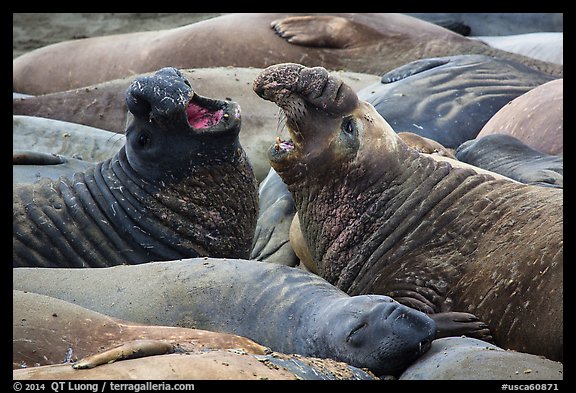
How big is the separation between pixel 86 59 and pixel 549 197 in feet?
17.1

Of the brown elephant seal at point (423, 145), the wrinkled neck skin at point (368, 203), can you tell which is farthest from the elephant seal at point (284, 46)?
the wrinkled neck skin at point (368, 203)

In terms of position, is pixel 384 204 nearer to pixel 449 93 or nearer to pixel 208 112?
pixel 208 112

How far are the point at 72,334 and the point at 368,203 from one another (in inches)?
62.6

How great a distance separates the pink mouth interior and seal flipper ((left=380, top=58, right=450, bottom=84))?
209cm

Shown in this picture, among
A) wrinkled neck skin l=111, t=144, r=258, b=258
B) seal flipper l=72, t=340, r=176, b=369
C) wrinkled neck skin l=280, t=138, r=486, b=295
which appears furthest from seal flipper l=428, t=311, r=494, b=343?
wrinkled neck skin l=111, t=144, r=258, b=258

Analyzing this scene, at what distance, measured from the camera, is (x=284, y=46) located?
28.4 ft

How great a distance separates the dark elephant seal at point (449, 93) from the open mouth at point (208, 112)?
4.73ft

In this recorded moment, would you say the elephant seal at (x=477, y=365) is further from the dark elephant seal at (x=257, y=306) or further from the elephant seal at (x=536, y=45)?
the elephant seal at (x=536, y=45)

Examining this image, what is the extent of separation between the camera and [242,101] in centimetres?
753

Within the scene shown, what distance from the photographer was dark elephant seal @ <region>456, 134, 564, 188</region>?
5641 mm

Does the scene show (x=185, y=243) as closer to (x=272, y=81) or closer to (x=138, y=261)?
(x=138, y=261)

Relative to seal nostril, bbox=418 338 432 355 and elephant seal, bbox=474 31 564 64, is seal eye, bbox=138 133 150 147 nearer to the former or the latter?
seal nostril, bbox=418 338 432 355

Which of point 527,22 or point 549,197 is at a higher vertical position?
point 549,197
